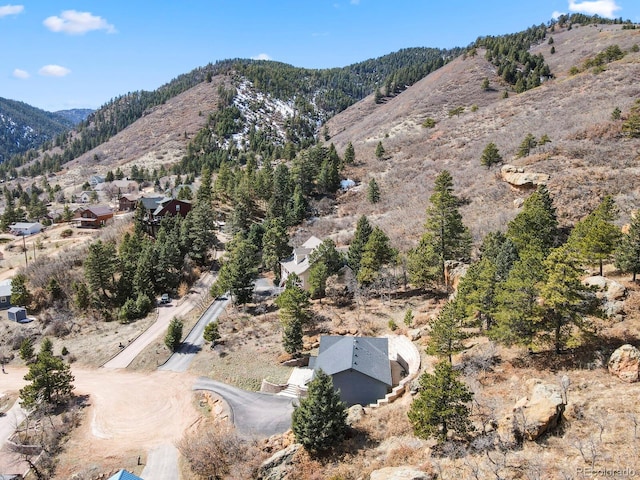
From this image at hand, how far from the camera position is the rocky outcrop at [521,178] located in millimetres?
56219

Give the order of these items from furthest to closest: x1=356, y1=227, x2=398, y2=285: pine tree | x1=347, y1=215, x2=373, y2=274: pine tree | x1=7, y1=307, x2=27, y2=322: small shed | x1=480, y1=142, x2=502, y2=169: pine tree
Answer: x1=480, y1=142, x2=502, y2=169: pine tree, x1=7, y1=307, x2=27, y2=322: small shed, x1=347, y1=215, x2=373, y2=274: pine tree, x1=356, y1=227, x2=398, y2=285: pine tree

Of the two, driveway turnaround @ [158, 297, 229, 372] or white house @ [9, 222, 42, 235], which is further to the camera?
white house @ [9, 222, 42, 235]

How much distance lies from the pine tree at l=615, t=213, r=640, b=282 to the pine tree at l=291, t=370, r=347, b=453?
24224 mm

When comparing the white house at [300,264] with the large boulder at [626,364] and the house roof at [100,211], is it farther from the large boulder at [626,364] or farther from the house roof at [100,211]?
the house roof at [100,211]

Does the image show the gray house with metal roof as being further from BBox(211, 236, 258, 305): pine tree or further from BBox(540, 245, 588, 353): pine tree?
BBox(211, 236, 258, 305): pine tree

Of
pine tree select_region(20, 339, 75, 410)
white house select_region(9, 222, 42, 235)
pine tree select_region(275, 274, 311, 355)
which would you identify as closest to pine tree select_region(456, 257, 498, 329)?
pine tree select_region(275, 274, 311, 355)

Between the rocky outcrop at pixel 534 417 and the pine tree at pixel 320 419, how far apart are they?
9172 mm

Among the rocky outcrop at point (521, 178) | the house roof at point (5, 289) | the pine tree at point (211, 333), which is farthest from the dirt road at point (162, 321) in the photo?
the rocky outcrop at point (521, 178)

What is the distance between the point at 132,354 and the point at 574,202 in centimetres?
5788

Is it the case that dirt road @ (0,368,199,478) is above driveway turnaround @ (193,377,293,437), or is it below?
below

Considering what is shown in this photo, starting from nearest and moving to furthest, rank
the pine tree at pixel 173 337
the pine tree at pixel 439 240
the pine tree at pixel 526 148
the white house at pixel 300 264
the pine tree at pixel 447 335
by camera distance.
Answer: the pine tree at pixel 447 335 → the pine tree at pixel 439 240 → the pine tree at pixel 173 337 → the white house at pixel 300 264 → the pine tree at pixel 526 148

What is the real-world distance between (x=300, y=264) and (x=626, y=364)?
1564 inches

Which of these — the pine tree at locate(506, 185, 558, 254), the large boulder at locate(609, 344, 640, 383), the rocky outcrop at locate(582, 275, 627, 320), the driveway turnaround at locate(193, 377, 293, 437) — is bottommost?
the driveway turnaround at locate(193, 377, 293, 437)

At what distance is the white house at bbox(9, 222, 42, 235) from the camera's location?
8750cm
